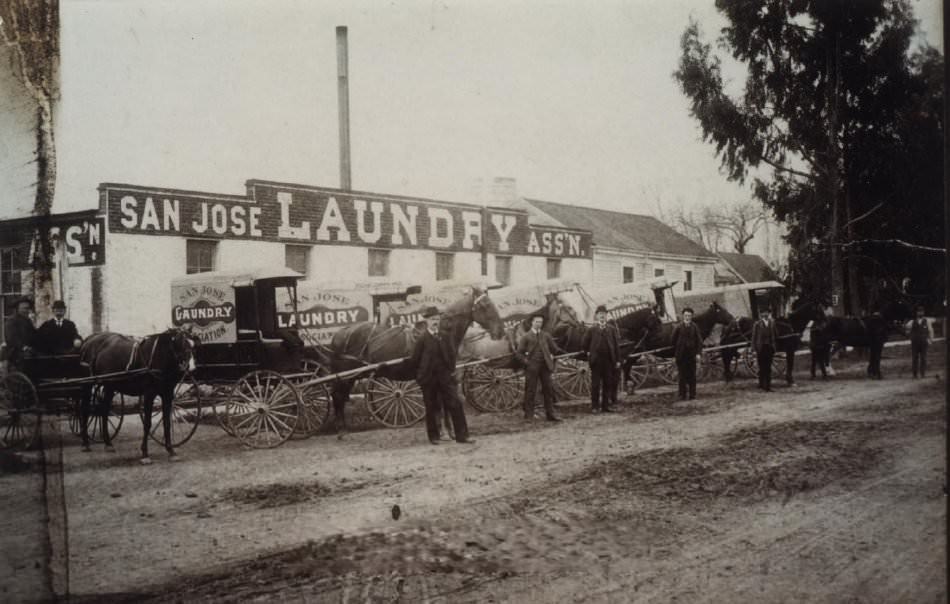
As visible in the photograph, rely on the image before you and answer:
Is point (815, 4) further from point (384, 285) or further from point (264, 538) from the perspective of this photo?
point (264, 538)

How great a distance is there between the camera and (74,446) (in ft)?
10.4

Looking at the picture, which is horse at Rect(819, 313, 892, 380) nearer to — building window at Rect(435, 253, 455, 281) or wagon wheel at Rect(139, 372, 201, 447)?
building window at Rect(435, 253, 455, 281)

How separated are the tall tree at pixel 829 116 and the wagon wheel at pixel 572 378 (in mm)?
1701

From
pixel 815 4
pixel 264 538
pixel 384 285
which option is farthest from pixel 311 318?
pixel 815 4

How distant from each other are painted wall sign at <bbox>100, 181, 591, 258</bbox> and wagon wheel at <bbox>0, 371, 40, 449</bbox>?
922 millimetres

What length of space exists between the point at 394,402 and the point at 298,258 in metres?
1.32

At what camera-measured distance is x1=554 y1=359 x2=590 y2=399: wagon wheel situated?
4.79m

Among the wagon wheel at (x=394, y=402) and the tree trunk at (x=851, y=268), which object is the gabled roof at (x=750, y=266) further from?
the wagon wheel at (x=394, y=402)

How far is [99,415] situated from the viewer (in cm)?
336

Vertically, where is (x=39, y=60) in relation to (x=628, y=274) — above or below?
above

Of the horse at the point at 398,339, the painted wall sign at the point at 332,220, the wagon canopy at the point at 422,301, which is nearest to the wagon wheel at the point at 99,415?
the painted wall sign at the point at 332,220

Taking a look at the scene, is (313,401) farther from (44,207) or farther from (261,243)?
(44,207)

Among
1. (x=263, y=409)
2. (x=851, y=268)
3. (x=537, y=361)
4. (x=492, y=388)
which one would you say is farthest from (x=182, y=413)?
(x=851, y=268)

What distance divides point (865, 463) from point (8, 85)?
15.8ft
